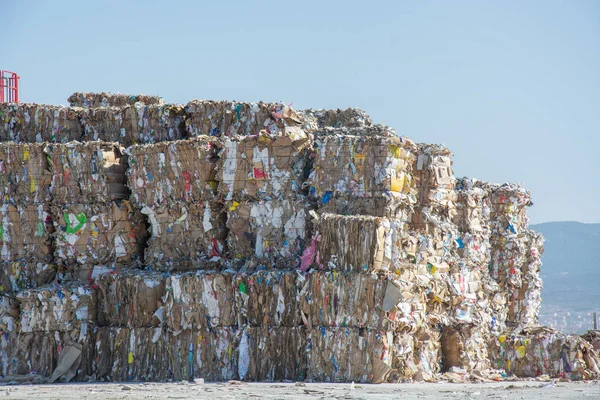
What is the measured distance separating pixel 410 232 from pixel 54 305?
5.38 metres

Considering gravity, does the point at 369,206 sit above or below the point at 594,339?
above

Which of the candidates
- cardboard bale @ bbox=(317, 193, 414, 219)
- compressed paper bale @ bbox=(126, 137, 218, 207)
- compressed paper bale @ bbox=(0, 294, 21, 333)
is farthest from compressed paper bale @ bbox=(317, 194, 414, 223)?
compressed paper bale @ bbox=(0, 294, 21, 333)

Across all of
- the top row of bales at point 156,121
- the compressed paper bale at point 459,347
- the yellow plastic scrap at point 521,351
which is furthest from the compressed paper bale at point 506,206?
the compressed paper bale at point 459,347

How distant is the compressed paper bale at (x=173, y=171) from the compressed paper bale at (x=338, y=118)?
86.1 inches

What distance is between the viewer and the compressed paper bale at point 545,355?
1934 centimetres

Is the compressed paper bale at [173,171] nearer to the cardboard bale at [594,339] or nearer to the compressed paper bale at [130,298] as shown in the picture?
the compressed paper bale at [130,298]

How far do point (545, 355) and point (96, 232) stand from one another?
23.9ft

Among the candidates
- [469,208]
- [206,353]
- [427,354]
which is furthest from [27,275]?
[469,208]

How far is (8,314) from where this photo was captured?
19.0 metres

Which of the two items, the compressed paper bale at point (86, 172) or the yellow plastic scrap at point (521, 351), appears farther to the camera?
the yellow plastic scrap at point (521, 351)

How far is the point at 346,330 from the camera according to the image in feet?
55.5

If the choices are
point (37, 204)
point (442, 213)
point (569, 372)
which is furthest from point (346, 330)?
point (37, 204)

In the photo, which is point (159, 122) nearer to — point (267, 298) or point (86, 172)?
point (86, 172)

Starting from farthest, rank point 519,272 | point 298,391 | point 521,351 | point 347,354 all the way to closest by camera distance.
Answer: point 519,272
point 521,351
point 347,354
point 298,391
